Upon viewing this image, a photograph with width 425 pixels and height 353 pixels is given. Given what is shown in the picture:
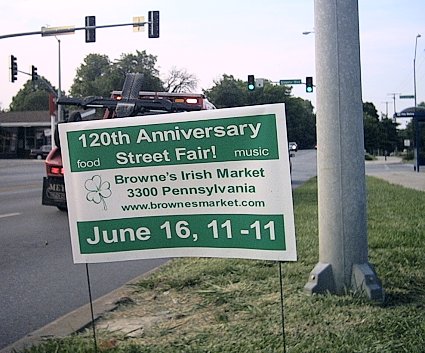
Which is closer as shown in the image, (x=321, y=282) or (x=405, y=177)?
(x=321, y=282)

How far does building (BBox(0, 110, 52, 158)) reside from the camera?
7494 centimetres

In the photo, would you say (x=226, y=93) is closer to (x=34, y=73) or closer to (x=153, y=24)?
(x=34, y=73)

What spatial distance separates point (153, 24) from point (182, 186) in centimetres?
2370

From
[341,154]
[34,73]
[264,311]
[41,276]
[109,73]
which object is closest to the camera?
[264,311]

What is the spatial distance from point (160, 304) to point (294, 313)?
4.57 ft

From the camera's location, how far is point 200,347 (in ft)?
15.7

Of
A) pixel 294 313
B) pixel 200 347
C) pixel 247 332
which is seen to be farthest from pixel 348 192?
pixel 200 347

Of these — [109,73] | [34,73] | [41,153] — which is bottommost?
[41,153]

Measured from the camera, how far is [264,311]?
18.2 feet

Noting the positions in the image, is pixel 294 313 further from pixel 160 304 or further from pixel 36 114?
pixel 36 114

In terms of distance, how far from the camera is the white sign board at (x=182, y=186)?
4.59m

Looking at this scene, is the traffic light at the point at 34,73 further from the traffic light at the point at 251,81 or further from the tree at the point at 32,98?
the tree at the point at 32,98

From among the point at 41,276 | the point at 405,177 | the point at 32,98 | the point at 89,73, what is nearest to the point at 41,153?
the point at 89,73

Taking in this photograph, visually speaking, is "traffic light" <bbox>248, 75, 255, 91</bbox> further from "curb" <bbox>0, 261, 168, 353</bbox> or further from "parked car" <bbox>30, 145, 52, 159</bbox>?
"parked car" <bbox>30, 145, 52, 159</bbox>
